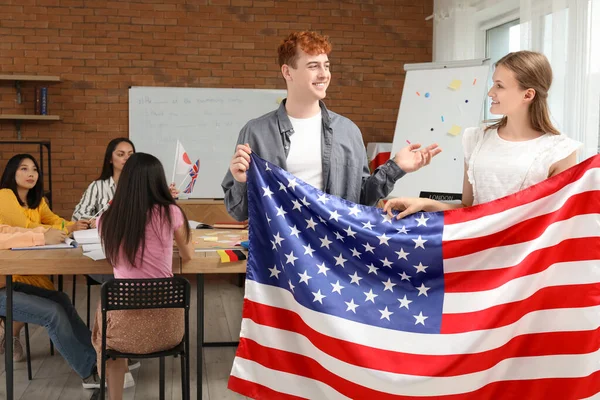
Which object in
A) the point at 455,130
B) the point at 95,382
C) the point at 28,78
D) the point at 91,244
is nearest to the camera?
the point at 91,244

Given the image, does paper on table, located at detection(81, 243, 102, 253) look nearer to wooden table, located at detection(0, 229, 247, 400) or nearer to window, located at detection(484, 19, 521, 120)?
wooden table, located at detection(0, 229, 247, 400)

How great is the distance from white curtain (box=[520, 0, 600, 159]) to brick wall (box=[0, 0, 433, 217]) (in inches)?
102

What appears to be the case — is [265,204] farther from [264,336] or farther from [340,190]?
[264,336]

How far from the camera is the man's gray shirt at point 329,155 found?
7.74ft

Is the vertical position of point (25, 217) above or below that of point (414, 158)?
below

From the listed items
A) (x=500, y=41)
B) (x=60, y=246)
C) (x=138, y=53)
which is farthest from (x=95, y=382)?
(x=500, y=41)

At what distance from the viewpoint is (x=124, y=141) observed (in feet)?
15.6

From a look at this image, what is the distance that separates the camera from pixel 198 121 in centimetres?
684

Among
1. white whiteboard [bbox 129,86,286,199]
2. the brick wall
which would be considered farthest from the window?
white whiteboard [bbox 129,86,286,199]

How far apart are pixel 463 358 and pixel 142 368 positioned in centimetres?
252

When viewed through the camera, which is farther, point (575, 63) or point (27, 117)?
point (27, 117)

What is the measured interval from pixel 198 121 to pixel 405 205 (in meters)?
4.88

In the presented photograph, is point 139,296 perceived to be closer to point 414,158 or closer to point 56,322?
point 56,322

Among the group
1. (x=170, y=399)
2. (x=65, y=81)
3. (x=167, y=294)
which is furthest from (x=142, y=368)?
(x=65, y=81)
